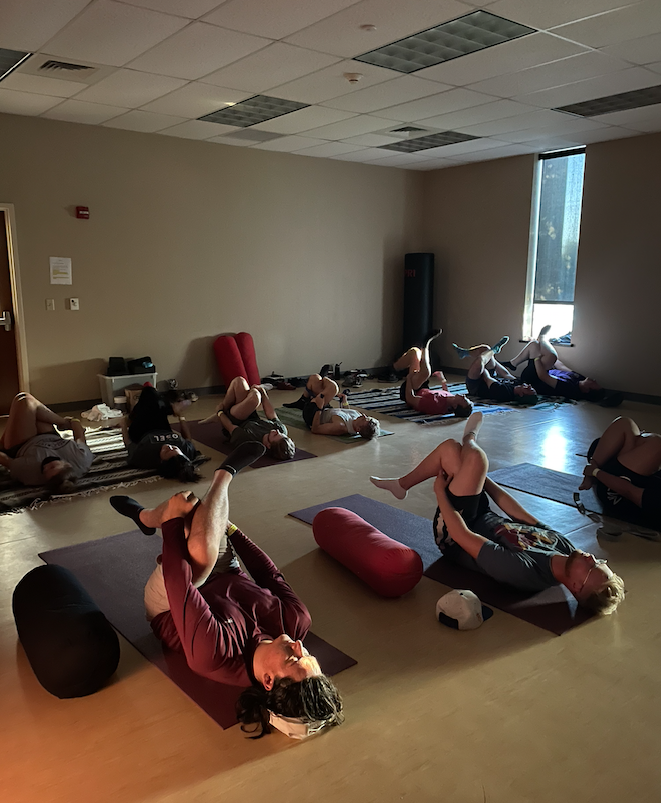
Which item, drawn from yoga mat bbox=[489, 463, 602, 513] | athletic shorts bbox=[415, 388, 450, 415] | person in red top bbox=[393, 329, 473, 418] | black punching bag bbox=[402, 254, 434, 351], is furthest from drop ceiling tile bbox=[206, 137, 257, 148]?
yoga mat bbox=[489, 463, 602, 513]

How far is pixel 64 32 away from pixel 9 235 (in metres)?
2.77

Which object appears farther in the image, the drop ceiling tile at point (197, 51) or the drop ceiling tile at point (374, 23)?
the drop ceiling tile at point (197, 51)

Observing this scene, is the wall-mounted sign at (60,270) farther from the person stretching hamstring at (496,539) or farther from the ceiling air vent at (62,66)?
the person stretching hamstring at (496,539)

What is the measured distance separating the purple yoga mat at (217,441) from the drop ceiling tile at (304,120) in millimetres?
3062

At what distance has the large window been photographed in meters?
8.17

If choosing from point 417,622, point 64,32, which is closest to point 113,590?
point 417,622

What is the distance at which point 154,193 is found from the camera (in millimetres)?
7191

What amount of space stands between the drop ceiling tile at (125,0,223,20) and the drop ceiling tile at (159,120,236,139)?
2.79 metres

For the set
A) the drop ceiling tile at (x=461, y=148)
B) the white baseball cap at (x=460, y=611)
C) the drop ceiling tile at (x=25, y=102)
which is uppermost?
the drop ceiling tile at (x=461, y=148)

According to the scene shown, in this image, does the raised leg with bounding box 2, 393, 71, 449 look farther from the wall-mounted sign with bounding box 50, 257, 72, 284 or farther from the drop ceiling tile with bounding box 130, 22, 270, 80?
the drop ceiling tile with bounding box 130, 22, 270, 80

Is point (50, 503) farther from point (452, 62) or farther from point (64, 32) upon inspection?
point (452, 62)

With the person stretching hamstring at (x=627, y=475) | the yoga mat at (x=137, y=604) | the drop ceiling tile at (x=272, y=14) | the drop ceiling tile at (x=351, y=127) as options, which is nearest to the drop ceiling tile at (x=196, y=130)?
the drop ceiling tile at (x=351, y=127)

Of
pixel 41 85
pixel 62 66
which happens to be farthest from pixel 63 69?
pixel 41 85

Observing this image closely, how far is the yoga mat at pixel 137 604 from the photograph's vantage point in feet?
7.47
